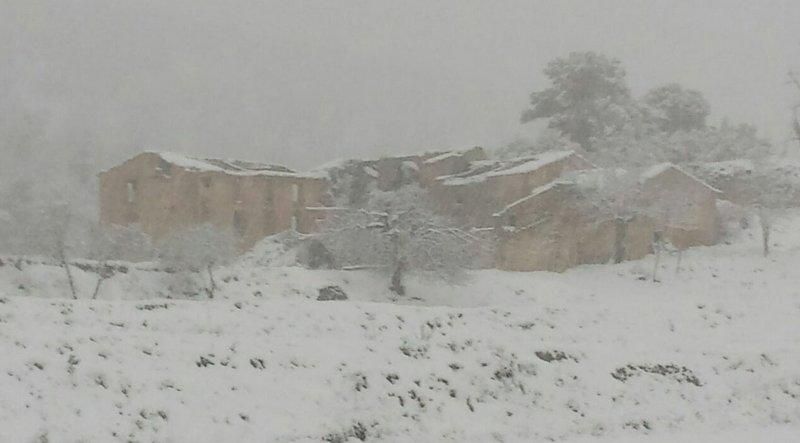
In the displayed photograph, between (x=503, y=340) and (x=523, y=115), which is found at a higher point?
(x=523, y=115)

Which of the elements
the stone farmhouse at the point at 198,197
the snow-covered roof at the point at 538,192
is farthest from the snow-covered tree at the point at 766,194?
the stone farmhouse at the point at 198,197

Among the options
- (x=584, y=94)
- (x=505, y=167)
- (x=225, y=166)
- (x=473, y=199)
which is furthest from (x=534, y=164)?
(x=225, y=166)

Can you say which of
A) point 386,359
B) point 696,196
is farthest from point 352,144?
point 386,359

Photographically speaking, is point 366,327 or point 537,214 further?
point 537,214

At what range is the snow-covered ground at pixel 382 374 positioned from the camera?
1083 cm

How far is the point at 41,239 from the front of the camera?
3067 cm

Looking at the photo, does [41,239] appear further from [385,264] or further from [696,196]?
[696,196]

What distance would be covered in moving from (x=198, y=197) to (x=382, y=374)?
1463 inches

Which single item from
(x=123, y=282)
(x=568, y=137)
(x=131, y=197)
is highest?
(x=568, y=137)

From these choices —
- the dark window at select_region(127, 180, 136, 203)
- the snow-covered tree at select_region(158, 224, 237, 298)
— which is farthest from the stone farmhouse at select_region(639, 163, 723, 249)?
the dark window at select_region(127, 180, 136, 203)

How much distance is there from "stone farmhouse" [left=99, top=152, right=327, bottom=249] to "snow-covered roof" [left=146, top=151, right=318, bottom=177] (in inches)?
2.6

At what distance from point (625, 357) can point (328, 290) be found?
1834 centimetres

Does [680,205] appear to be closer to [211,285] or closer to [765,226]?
[765,226]

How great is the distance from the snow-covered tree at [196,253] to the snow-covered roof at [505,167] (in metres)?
19.0
